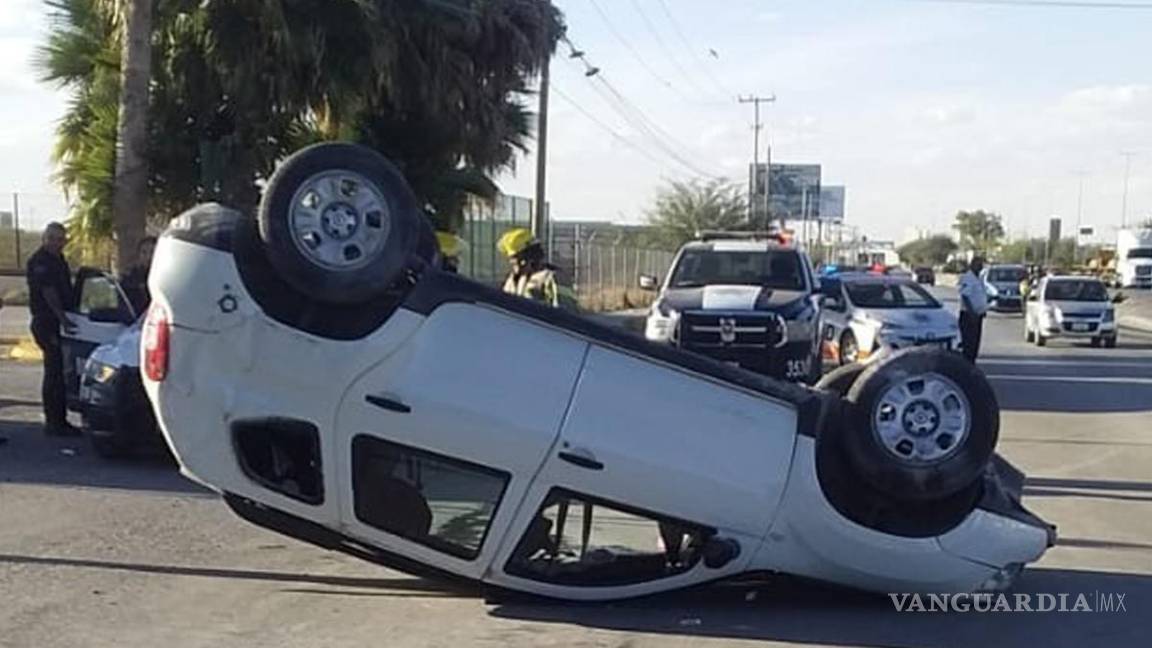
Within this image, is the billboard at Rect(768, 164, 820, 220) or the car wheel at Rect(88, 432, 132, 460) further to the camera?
the billboard at Rect(768, 164, 820, 220)

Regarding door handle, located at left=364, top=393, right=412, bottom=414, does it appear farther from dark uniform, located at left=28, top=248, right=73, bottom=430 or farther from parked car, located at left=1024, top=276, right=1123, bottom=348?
parked car, located at left=1024, top=276, right=1123, bottom=348

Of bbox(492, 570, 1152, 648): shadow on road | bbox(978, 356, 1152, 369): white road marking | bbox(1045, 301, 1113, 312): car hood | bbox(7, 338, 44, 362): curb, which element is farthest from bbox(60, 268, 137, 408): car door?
bbox(1045, 301, 1113, 312): car hood

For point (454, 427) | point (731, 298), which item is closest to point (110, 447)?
point (454, 427)

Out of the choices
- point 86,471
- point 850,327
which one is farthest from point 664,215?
point 86,471

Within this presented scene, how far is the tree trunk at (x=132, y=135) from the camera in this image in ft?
61.5

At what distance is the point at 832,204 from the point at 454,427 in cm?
13339

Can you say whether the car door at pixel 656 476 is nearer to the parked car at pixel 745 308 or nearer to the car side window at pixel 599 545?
the car side window at pixel 599 545

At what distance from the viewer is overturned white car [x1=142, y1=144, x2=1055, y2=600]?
695 cm

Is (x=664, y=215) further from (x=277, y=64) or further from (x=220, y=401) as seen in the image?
(x=220, y=401)

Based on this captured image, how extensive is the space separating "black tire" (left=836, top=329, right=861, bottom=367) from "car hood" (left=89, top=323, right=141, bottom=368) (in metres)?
13.1

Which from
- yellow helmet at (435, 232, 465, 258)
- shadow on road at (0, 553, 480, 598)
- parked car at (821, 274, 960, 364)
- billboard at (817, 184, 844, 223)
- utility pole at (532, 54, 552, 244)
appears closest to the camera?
shadow on road at (0, 553, 480, 598)

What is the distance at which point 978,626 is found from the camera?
7.34 metres

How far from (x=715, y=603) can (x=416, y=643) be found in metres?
1.62

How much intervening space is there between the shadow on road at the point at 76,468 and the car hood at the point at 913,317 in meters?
13.0
